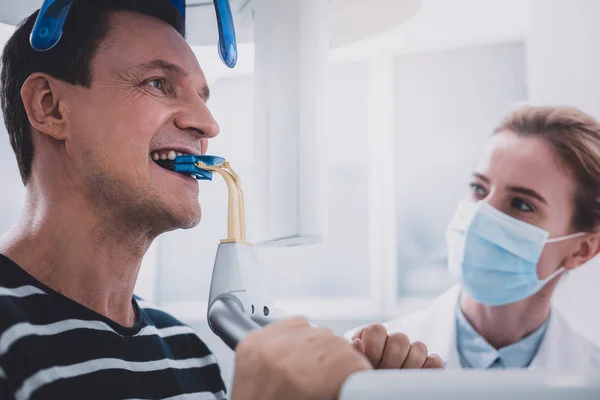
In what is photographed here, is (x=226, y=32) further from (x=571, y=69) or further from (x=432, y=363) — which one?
(x=571, y=69)

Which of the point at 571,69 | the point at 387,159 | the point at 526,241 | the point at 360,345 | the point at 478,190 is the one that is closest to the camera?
the point at 360,345

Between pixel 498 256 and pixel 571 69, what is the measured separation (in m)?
0.73

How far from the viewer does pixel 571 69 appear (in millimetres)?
1890

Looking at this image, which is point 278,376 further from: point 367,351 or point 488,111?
point 488,111

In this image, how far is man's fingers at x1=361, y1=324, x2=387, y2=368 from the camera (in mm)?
727

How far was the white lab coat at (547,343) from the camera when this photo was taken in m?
1.51

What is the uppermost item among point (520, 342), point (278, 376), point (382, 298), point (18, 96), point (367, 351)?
point (18, 96)

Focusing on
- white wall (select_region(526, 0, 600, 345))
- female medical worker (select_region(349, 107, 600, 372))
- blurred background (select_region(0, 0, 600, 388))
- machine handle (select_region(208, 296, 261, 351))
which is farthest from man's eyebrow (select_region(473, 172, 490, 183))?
machine handle (select_region(208, 296, 261, 351))

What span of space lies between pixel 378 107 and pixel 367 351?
5.84 ft

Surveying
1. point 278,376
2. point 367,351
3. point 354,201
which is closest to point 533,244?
point 367,351

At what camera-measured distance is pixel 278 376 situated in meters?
0.43

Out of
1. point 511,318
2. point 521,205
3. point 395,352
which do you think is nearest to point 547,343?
point 511,318

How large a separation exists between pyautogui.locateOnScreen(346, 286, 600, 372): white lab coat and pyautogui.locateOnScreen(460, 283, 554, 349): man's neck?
0.04 meters

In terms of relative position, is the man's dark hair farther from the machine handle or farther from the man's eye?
the machine handle
